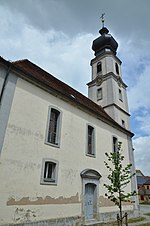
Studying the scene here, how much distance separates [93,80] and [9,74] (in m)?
14.1

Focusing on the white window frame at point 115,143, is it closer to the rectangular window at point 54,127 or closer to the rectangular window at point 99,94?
the rectangular window at point 99,94

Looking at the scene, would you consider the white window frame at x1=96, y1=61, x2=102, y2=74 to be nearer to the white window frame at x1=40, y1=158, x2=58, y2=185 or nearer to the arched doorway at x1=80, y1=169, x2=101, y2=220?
the arched doorway at x1=80, y1=169, x2=101, y2=220

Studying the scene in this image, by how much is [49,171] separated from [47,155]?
0.93 meters

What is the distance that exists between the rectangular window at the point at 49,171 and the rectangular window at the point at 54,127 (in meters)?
1.05

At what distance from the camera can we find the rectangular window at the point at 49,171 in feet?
28.4

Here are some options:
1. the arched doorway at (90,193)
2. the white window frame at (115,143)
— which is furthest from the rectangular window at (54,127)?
the white window frame at (115,143)

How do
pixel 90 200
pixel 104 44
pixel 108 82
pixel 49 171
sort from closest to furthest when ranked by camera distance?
pixel 49 171 < pixel 90 200 < pixel 108 82 < pixel 104 44

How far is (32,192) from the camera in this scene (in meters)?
7.87

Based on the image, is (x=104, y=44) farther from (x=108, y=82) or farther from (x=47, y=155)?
(x=47, y=155)

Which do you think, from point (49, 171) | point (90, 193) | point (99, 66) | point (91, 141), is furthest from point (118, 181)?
point (99, 66)


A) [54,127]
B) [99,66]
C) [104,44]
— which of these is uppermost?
[104,44]

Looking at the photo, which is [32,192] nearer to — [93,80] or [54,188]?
[54,188]

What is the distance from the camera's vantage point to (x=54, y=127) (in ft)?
34.2

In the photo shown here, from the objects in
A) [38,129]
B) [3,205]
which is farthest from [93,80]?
[3,205]
